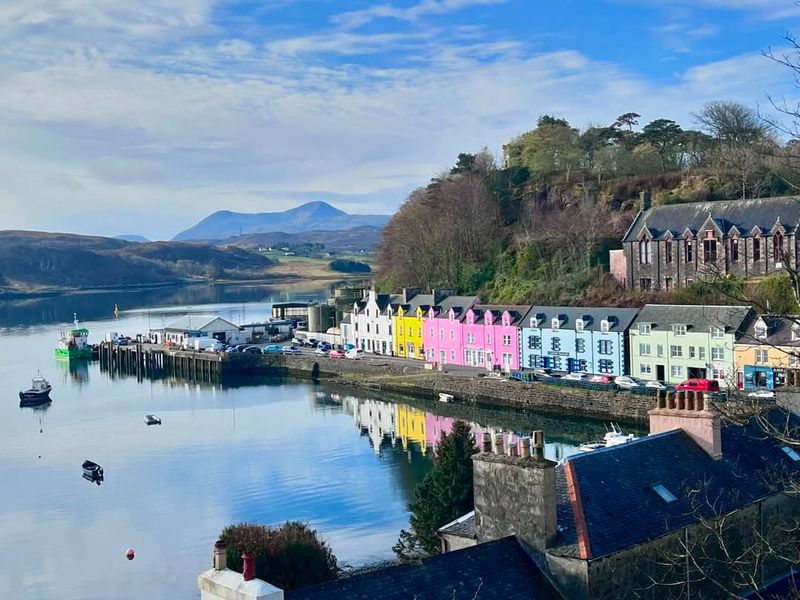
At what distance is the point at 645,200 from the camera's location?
54094 millimetres

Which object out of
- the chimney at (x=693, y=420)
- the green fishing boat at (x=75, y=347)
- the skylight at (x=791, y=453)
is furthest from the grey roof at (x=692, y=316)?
the green fishing boat at (x=75, y=347)

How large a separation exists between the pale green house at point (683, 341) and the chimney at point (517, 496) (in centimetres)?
2841

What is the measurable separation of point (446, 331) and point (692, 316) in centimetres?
1705

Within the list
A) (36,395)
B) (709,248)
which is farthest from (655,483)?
(36,395)

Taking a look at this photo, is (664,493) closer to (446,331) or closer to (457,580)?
(457,580)

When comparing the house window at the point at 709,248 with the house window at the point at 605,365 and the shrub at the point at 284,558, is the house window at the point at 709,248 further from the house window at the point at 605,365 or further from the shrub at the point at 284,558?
the shrub at the point at 284,558

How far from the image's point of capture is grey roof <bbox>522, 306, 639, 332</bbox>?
43469 millimetres

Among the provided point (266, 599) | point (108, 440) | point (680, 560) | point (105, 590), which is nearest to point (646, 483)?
point (680, 560)

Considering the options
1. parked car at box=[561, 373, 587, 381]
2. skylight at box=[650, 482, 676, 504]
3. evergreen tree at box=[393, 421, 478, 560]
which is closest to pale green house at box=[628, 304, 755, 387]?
parked car at box=[561, 373, 587, 381]

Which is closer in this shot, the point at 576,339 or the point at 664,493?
the point at 664,493

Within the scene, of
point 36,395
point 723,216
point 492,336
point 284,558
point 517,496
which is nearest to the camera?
point 517,496

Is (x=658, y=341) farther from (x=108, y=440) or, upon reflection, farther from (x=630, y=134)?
(x=630, y=134)

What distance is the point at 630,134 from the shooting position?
7006cm

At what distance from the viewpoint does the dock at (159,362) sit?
6372 centimetres
